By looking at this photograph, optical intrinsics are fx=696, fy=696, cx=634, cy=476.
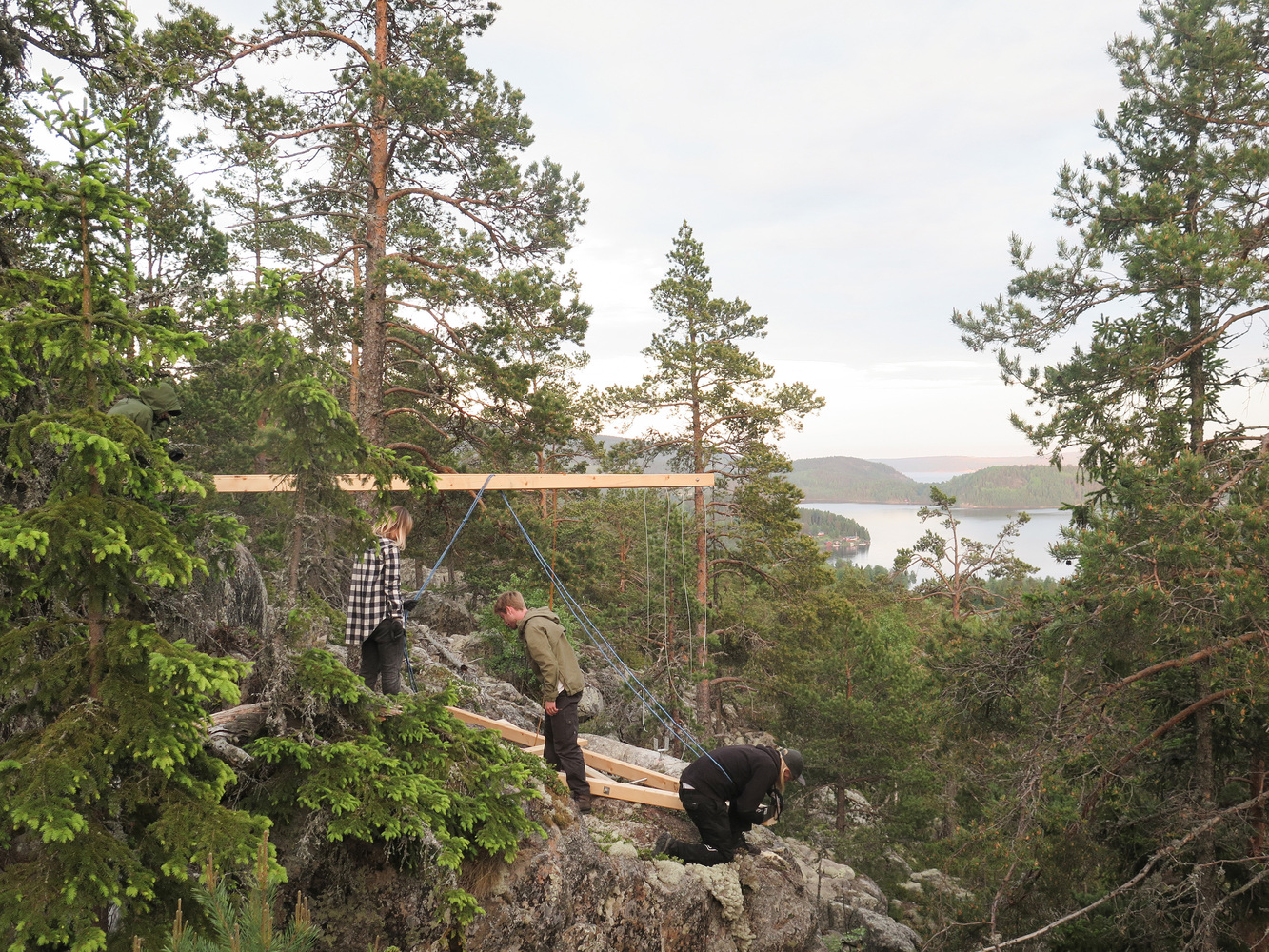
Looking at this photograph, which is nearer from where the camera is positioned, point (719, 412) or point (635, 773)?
point (635, 773)

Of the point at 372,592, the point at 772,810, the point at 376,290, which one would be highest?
the point at 376,290

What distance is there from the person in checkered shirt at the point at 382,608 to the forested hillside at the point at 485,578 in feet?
0.22

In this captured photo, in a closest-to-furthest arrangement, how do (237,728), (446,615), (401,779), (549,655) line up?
(401,779) < (237,728) < (549,655) < (446,615)

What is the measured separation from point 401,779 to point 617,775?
11.3 feet

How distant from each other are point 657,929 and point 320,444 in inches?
161

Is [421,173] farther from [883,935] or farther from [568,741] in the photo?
[883,935]

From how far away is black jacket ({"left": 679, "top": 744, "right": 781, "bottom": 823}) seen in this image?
5555 millimetres

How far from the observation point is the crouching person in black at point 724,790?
5570 millimetres

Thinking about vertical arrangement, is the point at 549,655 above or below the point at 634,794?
above

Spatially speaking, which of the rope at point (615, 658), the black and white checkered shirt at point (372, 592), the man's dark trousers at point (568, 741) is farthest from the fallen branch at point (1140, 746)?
the black and white checkered shirt at point (372, 592)

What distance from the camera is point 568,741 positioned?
222 inches

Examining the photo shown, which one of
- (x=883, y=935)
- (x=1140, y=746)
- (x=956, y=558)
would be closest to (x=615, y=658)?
(x=1140, y=746)

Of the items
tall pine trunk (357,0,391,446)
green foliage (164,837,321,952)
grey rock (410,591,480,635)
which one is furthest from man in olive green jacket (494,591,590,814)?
grey rock (410,591,480,635)

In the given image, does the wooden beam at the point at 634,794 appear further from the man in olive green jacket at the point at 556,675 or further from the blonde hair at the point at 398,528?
the blonde hair at the point at 398,528
